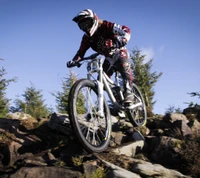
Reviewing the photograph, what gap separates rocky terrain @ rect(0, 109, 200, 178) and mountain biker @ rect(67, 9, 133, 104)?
1.27 meters

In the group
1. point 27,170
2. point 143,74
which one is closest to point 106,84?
point 27,170

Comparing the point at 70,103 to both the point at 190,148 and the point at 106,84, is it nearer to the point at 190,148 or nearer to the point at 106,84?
the point at 106,84

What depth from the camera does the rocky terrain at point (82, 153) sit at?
12.4 ft

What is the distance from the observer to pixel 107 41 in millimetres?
5691

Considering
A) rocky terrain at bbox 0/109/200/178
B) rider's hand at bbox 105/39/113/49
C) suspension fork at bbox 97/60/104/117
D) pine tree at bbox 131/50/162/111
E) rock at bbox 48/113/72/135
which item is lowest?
rocky terrain at bbox 0/109/200/178

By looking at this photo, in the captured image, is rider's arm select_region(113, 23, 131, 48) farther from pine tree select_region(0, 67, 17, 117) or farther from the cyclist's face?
pine tree select_region(0, 67, 17, 117)

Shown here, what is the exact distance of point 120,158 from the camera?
459 centimetres

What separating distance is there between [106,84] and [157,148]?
6.20ft

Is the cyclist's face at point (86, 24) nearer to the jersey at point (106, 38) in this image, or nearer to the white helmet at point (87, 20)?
the white helmet at point (87, 20)

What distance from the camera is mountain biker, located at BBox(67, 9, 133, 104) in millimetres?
5103

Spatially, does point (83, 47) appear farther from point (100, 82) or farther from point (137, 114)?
point (137, 114)

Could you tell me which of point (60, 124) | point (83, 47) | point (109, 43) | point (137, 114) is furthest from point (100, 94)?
A: point (137, 114)

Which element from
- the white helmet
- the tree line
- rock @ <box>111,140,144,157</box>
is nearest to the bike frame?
the white helmet

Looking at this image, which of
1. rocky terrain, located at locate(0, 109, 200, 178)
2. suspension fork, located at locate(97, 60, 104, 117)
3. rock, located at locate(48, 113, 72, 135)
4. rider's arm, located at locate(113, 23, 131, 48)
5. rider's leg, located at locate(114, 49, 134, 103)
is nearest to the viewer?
rocky terrain, located at locate(0, 109, 200, 178)
